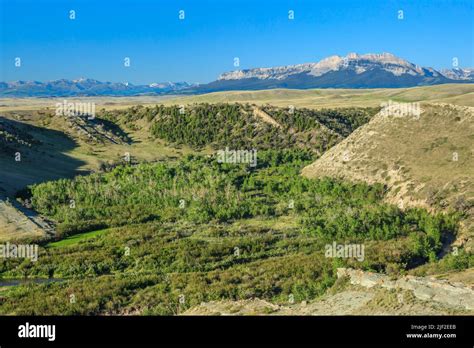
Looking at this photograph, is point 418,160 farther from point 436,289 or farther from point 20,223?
point 20,223

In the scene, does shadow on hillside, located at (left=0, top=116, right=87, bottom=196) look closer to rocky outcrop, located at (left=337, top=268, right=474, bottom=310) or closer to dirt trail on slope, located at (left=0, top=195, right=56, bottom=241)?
dirt trail on slope, located at (left=0, top=195, right=56, bottom=241)

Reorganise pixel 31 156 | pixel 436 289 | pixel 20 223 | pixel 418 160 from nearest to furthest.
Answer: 1. pixel 436 289
2. pixel 20 223
3. pixel 418 160
4. pixel 31 156

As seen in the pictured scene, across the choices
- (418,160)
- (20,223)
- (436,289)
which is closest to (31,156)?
(20,223)

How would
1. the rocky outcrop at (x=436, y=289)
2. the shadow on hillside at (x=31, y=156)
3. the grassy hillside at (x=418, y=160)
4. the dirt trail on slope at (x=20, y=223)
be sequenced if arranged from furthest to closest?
1. the shadow on hillside at (x=31, y=156)
2. the grassy hillside at (x=418, y=160)
3. the dirt trail on slope at (x=20, y=223)
4. the rocky outcrop at (x=436, y=289)

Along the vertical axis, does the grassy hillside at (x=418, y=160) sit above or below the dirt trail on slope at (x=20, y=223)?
above

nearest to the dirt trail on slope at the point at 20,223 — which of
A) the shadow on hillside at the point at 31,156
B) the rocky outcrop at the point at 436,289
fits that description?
the shadow on hillside at the point at 31,156

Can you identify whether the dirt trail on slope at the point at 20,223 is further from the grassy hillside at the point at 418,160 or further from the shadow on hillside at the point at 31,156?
the grassy hillside at the point at 418,160

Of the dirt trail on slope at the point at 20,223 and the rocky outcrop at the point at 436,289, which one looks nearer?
the rocky outcrop at the point at 436,289
